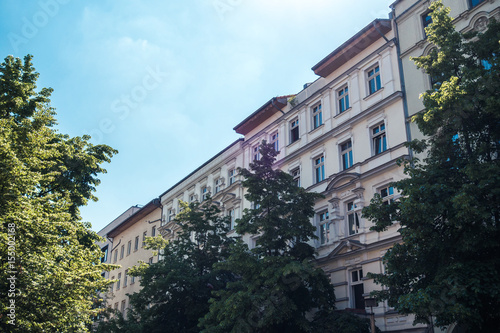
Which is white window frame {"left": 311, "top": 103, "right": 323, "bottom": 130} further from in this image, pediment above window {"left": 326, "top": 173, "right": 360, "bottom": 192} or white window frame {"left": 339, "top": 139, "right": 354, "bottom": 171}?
pediment above window {"left": 326, "top": 173, "right": 360, "bottom": 192}

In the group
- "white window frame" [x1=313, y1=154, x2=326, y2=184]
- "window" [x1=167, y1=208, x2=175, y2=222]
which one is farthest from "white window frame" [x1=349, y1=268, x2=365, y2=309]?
"window" [x1=167, y1=208, x2=175, y2=222]

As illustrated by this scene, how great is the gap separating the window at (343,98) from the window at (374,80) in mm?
1569

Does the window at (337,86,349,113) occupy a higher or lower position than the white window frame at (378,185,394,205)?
higher

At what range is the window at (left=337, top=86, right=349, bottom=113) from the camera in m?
25.2

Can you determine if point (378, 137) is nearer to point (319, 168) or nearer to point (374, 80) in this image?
point (374, 80)

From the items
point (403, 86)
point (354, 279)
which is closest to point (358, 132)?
point (403, 86)

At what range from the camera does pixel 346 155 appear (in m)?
24.1

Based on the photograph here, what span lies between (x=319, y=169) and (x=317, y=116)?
3.38 m

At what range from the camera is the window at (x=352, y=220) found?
863 inches

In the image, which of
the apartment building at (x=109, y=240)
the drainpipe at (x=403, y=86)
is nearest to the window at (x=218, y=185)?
the drainpipe at (x=403, y=86)

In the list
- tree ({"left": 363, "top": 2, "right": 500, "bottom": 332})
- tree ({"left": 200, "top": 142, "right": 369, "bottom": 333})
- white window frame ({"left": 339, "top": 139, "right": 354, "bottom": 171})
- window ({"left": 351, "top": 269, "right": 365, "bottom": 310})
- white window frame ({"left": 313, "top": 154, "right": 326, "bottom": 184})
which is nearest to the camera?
tree ({"left": 363, "top": 2, "right": 500, "bottom": 332})

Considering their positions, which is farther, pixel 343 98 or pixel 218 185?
pixel 218 185

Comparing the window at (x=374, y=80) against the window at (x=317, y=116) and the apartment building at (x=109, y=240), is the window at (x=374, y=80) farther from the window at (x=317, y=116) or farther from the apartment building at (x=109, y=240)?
the apartment building at (x=109, y=240)

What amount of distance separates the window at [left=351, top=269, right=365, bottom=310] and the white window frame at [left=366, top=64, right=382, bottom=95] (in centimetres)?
874
